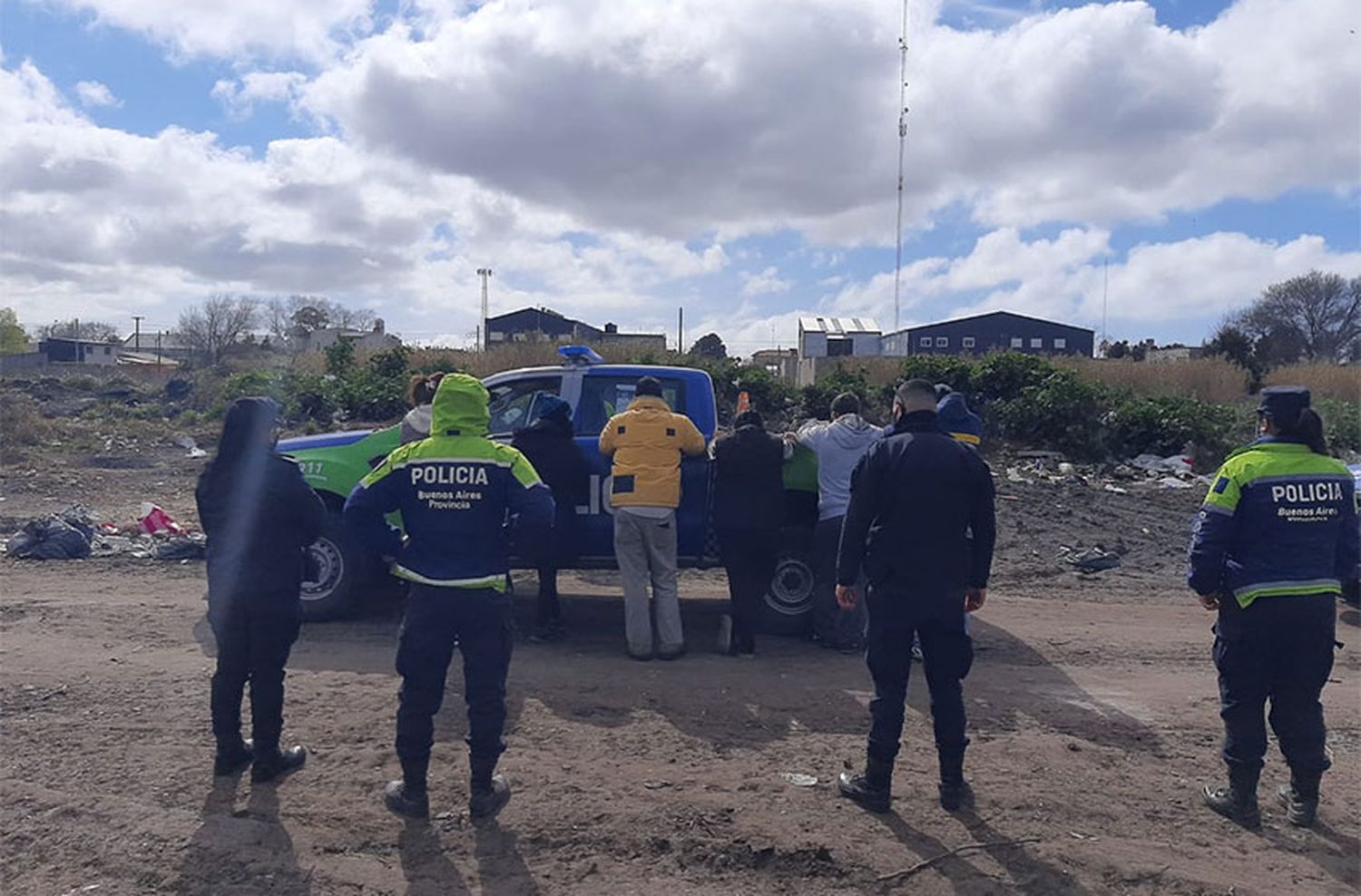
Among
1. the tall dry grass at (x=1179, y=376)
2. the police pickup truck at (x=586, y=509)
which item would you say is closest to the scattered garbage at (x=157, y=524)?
the police pickup truck at (x=586, y=509)

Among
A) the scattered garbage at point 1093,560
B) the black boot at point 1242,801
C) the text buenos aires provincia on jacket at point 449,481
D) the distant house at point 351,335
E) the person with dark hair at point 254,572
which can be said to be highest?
the distant house at point 351,335

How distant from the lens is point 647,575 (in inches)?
297

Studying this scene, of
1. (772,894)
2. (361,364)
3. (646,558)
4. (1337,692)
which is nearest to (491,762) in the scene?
(772,894)

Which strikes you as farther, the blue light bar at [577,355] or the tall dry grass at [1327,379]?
the tall dry grass at [1327,379]

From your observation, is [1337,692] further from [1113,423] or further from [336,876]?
[1113,423]

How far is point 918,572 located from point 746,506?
8.91ft

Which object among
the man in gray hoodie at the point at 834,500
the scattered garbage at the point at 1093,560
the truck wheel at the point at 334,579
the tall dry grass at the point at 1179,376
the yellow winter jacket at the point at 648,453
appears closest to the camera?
the yellow winter jacket at the point at 648,453

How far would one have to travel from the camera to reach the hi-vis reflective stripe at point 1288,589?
4.86 metres

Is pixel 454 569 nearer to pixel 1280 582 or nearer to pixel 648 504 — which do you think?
pixel 648 504

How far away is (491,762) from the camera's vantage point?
4.84 meters

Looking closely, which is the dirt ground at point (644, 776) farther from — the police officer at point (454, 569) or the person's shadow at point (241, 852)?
the police officer at point (454, 569)

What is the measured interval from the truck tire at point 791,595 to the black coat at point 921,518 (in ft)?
9.97

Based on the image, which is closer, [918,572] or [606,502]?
[918,572]

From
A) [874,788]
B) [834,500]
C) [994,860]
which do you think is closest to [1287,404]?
[994,860]
